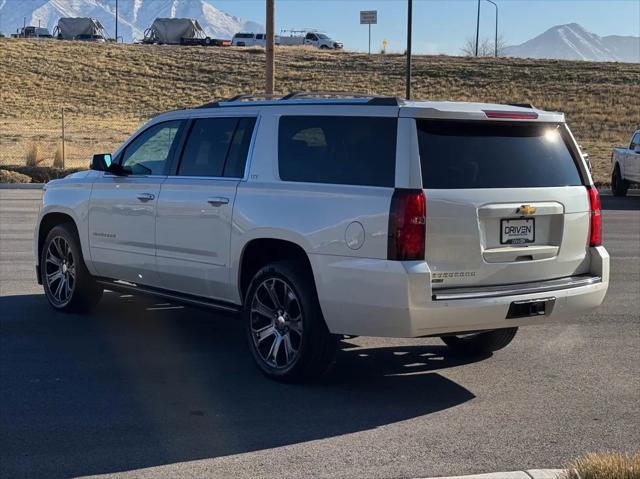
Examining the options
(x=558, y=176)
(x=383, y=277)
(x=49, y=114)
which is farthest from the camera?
(x=49, y=114)

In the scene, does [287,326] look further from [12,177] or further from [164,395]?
[12,177]

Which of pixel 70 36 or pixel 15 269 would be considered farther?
pixel 70 36

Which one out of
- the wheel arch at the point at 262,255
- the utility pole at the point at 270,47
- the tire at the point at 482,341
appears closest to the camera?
the wheel arch at the point at 262,255

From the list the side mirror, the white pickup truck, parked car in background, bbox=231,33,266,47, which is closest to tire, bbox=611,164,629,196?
the white pickup truck

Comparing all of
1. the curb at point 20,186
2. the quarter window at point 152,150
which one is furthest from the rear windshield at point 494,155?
the curb at point 20,186

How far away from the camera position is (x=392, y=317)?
19.6 ft

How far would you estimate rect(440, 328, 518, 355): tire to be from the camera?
754cm

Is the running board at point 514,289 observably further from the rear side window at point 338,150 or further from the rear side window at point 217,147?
the rear side window at point 217,147

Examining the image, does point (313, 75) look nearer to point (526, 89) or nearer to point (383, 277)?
point (526, 89)

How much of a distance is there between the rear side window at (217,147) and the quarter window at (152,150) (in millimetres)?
270

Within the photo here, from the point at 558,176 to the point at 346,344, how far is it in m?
2.35

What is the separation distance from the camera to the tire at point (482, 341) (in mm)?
7543

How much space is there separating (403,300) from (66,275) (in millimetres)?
4167

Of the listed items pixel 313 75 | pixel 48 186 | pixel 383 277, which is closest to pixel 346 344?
pixel 383 277
